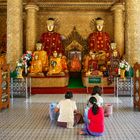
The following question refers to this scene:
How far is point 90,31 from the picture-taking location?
19844mm

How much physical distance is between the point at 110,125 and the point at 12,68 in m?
7.48

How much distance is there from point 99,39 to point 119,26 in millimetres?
1398

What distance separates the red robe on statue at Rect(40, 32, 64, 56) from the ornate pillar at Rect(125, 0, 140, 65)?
597cm

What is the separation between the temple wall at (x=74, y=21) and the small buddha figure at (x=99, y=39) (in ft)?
2.35

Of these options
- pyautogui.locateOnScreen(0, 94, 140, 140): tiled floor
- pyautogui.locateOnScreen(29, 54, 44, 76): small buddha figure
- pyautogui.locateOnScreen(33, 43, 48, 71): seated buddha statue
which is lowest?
pyautogui.locateOnScreen(0, 94, 140, 140): tiled floor

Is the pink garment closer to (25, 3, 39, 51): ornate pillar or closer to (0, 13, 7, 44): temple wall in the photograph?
(25, 3, 39, 51): ornate pillar

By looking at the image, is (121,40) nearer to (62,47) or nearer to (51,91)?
(62,47)

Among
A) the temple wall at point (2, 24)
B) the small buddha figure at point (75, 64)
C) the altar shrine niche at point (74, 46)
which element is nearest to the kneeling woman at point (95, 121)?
the small buddha figure at point (75, 64)

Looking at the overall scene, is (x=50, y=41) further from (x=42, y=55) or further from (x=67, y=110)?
(x=67, y=110)

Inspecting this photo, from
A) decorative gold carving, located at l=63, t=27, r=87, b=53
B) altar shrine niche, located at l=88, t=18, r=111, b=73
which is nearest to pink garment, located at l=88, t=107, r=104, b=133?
altar shrine niche, located at l=88, t=18, r=111, b=73

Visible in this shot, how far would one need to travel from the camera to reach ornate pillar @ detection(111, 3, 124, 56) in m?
18.0

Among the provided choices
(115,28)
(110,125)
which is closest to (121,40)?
(115,28)

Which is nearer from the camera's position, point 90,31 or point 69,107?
point 69,107

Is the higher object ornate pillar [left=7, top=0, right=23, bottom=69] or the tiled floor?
ornate pillar [left=7, top=0, right=23, bottom=69]
